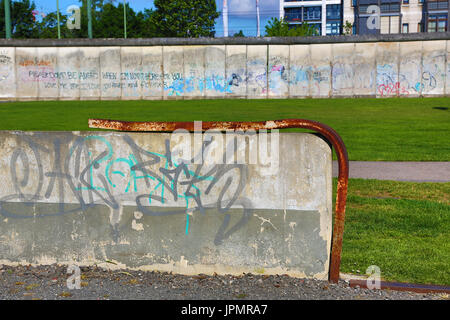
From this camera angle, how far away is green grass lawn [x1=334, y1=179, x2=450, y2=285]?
207 inches

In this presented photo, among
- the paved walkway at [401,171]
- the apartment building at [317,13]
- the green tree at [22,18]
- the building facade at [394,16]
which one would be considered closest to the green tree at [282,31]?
the building facade at [394,16]

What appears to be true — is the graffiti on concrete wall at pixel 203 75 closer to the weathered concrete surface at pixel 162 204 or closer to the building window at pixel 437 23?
the weathered concrete surface at pixel 162 204

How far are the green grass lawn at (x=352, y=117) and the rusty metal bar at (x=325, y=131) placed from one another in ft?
24.5

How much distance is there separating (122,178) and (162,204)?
0.46 m

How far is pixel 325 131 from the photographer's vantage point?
15.4 ft

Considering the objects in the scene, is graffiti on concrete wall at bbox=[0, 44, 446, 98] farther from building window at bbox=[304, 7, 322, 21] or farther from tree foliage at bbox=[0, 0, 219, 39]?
building window at bbox=[304, 7, 322, 21]

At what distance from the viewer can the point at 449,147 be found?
13336mm

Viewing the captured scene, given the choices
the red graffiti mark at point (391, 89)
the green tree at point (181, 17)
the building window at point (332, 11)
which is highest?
the building window at point (332, 11)

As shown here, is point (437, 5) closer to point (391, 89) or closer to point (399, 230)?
point (391, 89)

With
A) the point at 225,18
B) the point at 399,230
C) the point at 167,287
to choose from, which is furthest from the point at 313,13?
the point at 167,287

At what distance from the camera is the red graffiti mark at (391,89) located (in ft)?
100

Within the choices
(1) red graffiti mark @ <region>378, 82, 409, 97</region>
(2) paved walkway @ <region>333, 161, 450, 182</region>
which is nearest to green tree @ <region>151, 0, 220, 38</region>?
(1) red graffiti mark @ <region>378, 82, 409, 97</region>

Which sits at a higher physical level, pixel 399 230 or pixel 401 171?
pixel 401 171
